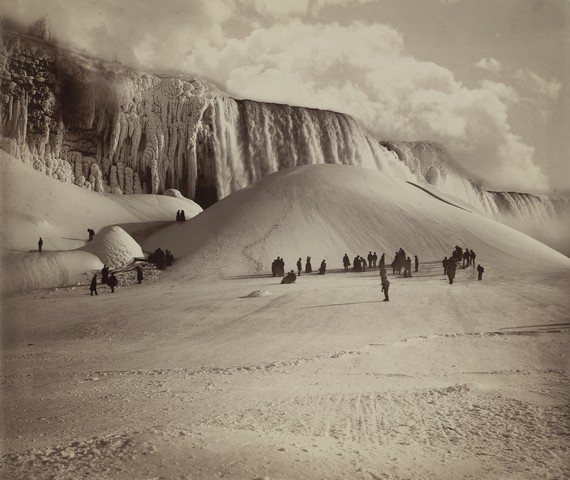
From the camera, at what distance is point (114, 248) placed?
30516mm

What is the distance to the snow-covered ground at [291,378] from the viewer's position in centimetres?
550

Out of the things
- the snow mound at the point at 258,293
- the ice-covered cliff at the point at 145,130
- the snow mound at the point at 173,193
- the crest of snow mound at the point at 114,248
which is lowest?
the snow mound at the point at 258,293

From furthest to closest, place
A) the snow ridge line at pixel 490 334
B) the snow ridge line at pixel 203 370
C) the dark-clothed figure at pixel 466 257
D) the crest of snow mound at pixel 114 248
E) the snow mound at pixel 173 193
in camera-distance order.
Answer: the snow mound at pixel 173 193, the crest of snow mound at pixel 114 248, the dark-clothed figure at pixel 466 257, the snow ridge line at pixel 490 334, the snow ridge line at pixel 203 370

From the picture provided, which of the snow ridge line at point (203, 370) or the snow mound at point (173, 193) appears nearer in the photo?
the snow ridge line at point (203, 370)

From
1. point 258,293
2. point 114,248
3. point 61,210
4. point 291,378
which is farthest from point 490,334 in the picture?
point 61,210

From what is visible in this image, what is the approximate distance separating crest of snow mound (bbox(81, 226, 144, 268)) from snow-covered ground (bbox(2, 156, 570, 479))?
346cm

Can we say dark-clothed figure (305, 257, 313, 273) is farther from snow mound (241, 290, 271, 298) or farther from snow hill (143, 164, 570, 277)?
snow mound (241, 290, 271, 298)

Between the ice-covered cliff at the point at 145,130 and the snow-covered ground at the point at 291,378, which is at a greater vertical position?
the ice-covered cliff at the point at 145,130

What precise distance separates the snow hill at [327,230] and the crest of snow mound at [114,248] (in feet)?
8.13

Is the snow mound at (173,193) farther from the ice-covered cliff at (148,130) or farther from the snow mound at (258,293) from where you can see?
the snow mound at (258,293)

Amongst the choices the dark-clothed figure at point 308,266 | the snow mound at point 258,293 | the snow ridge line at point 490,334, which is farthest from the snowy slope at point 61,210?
the snow ridge line at point 490,334

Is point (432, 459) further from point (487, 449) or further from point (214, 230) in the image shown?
point (214, 230)

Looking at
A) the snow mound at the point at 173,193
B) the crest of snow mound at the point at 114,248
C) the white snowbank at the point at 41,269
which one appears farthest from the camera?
the snow mound at the point at 173,193

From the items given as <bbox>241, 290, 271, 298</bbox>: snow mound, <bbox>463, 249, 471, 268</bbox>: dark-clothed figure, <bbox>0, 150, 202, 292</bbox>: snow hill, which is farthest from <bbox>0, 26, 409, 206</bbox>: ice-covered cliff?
<bbox>463, 249, 471, 268</bbox>: dark-clothed figure
